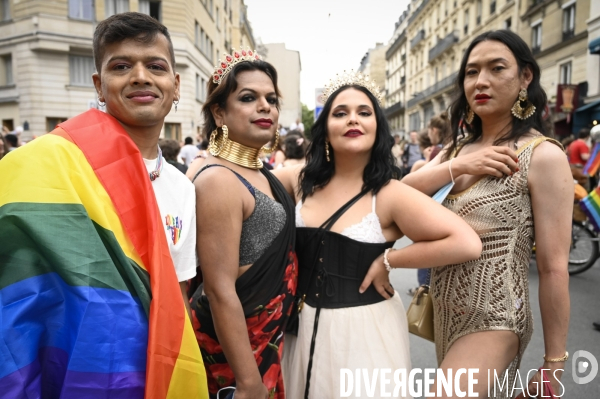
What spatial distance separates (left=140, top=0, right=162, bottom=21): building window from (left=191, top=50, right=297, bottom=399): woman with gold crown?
22.4 m

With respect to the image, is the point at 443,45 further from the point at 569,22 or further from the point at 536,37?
the point at 569,22

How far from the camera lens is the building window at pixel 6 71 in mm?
21547

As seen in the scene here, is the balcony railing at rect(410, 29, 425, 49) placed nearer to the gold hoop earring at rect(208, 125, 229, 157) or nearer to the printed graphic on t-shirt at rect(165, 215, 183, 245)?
the gold hoop earring at rect(208, 125, 229, 157)

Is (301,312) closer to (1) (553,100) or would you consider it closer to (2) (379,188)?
(2) (379,188)

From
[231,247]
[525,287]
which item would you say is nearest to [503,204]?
[525,287]

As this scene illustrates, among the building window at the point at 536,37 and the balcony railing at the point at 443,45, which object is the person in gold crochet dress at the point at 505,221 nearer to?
the building window at the point at 536,37

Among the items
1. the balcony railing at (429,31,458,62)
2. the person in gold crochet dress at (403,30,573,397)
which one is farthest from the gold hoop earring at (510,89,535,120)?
the balcony railing at (429,31,458,62)

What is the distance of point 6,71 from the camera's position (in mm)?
21641

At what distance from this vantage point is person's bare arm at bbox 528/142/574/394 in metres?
1.78

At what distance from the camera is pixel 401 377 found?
1862 millimetres

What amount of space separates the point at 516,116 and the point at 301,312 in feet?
4.67

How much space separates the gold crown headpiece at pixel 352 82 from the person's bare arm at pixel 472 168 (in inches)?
18.4

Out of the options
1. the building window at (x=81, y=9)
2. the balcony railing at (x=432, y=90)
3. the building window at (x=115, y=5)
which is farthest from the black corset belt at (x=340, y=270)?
the balcony railing at (x=432, y=90)

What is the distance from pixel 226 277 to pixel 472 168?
122 cm
